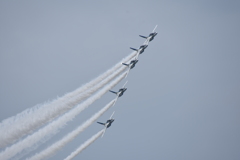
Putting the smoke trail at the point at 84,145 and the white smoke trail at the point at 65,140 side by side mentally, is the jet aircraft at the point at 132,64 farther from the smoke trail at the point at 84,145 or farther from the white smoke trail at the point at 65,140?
the smoke trail at the point at 84,145

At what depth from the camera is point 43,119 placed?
6644 centimetres

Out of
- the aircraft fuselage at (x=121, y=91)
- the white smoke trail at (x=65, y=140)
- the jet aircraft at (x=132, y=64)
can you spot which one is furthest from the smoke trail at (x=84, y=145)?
the jet aircraft at (x=132, y=64)

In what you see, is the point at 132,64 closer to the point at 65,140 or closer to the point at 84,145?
the point at 84,145

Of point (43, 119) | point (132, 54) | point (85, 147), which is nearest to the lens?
point (43, 119)

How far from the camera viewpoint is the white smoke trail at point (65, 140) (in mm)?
69562

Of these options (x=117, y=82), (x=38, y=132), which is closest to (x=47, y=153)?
(x=38, y=132)

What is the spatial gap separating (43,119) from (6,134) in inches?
216

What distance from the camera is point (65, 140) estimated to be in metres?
72.5

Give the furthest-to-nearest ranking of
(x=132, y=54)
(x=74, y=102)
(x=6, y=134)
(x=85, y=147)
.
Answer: (x=132, y=54), (x=85, y=147), (x=74, y=102), (x=6, y=134)

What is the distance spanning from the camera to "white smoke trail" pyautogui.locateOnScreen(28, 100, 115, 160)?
69562 mm

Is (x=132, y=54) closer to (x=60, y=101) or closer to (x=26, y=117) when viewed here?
(x=60, y=101)

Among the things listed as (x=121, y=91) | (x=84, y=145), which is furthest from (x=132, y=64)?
(x=84, y=145)

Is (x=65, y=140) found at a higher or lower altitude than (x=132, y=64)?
lower

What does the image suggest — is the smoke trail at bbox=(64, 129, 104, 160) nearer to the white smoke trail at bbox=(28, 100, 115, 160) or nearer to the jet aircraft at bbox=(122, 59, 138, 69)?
the white smoke trail at bbox=(28, 100, 115, 160)
